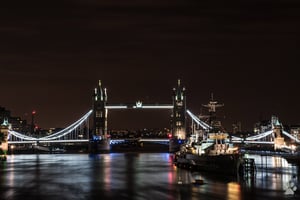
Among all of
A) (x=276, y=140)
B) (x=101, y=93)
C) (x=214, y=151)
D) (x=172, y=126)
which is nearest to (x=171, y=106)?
(x=172, y=126)

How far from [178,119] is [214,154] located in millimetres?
87945

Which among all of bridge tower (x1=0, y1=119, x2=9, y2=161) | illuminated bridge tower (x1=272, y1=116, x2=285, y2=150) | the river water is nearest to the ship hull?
the river water

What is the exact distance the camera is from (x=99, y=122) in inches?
6206

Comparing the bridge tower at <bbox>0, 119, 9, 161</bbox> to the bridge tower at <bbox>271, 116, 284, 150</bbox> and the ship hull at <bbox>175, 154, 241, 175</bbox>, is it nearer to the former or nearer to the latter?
the ship hull at <bbox>175, 154, 241, 175</bbox>

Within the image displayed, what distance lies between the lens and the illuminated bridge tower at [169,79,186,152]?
146512 millimetres

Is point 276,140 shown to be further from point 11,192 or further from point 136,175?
point 11,192

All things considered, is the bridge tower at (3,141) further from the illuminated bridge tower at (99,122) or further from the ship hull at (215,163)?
the ship hull at (215,163)

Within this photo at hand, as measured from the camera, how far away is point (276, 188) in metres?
49.1

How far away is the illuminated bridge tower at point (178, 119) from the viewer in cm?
14651

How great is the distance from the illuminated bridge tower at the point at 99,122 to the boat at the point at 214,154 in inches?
2819

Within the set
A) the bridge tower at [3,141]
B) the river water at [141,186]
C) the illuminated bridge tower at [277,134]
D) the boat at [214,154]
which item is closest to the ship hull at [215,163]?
the boat at [214,154]

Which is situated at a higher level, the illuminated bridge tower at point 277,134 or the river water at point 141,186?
the illuminated bridge tower at point 277,134

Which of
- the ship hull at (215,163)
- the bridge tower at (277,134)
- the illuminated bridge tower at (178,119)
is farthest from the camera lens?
the illuminated bridge tower at (178,119)

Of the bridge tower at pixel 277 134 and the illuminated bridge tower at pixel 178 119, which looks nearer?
the bridge tower at pixel 277 134
